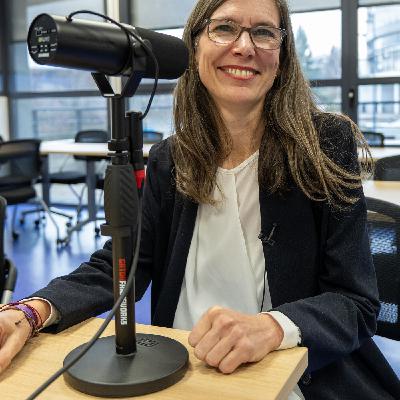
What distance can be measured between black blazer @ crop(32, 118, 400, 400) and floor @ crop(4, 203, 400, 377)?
99.5 inches

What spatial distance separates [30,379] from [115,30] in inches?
18.5

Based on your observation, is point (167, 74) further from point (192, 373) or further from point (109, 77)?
point (192, 373)

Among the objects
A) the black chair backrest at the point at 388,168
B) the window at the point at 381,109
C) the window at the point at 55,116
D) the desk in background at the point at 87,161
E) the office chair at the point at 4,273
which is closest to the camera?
the office chair at the point at 4,273

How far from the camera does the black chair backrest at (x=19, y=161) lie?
4.99m

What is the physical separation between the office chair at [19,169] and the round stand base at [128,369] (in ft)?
14.5

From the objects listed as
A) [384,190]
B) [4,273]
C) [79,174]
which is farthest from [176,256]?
[79,174]

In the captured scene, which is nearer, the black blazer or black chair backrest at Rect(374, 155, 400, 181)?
the black blazer

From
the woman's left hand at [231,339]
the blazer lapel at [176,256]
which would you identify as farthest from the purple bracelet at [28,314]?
the blazer lapel at [176,256]

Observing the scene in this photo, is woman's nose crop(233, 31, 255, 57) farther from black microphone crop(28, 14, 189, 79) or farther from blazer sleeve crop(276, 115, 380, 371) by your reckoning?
black microphone crop(28, 14, 189, 79)

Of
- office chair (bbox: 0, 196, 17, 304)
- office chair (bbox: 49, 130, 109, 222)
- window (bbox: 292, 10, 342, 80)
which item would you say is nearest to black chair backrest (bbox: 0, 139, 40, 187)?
office chair (bbox: 49, 130, 109, 222)

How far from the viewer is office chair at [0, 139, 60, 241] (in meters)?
5.00

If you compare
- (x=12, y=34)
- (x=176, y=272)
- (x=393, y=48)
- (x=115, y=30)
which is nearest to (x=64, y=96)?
(x=12, y=34)

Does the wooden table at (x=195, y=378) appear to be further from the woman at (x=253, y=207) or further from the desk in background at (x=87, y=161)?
the desk in background at (x=87, y=161)

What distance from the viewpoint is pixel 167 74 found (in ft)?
2.57
